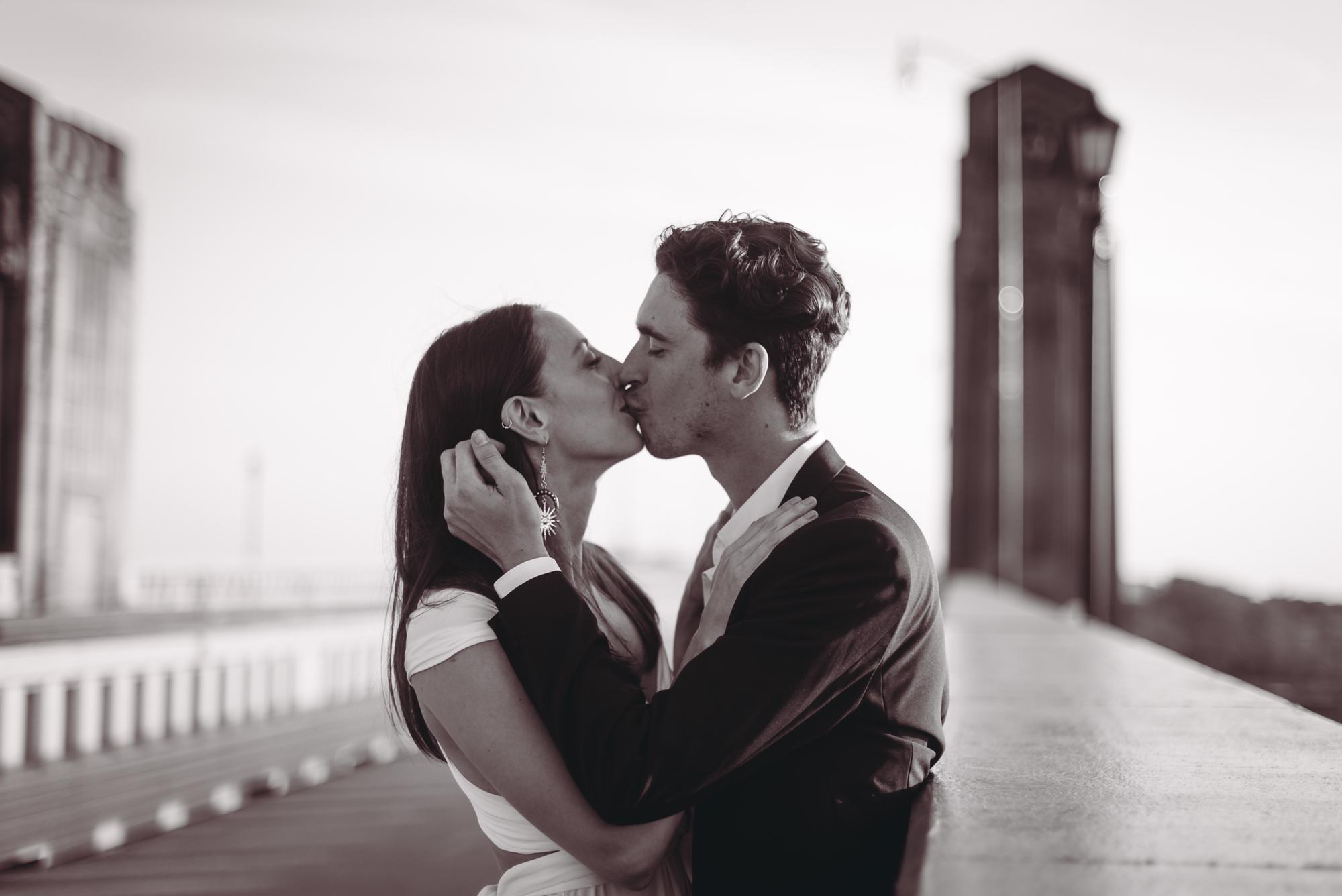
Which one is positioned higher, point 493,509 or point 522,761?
point 493,509

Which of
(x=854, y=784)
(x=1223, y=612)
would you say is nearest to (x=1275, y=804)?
(x=854, y=784)

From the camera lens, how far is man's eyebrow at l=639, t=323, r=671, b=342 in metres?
3.00

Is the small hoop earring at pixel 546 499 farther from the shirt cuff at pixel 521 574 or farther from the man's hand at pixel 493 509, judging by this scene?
the shirt cuff at pixel 521 574

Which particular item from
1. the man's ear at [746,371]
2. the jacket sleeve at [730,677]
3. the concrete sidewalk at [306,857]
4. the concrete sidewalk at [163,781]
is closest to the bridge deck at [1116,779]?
the jacket sleeve at [730,677]

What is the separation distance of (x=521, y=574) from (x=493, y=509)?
0.68ft

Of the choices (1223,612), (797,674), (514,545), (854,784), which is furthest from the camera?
(1223,612)

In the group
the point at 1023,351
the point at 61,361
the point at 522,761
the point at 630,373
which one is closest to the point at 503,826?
the point at 522,761

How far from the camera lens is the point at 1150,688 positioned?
4.65m

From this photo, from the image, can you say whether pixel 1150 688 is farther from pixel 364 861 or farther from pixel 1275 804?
pixel 364 861

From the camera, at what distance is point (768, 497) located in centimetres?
282

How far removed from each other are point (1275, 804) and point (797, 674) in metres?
0.99

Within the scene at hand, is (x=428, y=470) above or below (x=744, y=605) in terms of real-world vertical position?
above

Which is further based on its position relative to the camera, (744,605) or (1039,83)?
(1039,83)

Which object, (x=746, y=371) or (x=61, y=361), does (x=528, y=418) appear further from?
(x=61, y=361)
